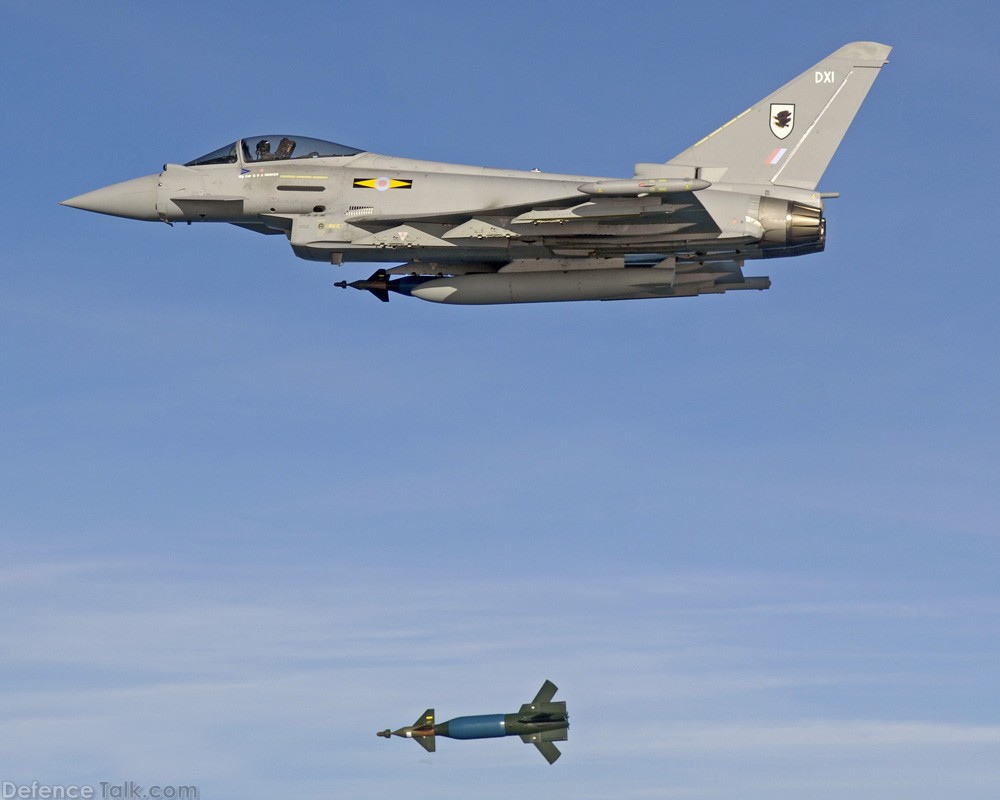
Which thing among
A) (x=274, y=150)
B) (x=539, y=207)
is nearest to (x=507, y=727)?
(x=539, y=207)

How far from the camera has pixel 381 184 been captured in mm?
32562

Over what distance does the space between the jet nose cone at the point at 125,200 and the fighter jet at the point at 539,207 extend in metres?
0.03

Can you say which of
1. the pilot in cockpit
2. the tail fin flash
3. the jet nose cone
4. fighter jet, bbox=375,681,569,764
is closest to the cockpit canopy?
the pilot in cockpit

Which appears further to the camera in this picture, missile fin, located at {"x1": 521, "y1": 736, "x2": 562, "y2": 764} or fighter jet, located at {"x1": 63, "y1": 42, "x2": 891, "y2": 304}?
missile fin, located at {"x1": 521, "y1": 736, "x2": 562, "y2": 764}

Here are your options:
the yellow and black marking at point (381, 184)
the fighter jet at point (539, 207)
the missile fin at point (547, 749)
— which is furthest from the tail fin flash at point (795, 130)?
the missile fin at point (547, 749)

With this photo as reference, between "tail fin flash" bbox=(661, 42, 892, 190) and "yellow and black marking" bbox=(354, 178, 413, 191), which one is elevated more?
"tail fin flash" bbox=(661, 42, 892, 190)

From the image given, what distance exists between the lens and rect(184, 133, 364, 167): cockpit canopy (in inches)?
1325

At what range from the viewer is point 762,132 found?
33406 millimetres

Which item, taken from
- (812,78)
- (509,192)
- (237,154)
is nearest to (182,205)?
(237,154)

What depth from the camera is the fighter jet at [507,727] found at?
35062 millimetres

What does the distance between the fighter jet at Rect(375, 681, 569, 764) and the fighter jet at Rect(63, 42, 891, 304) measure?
34.7 feet

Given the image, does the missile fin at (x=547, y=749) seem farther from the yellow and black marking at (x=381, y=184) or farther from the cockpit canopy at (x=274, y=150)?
the cockpit canopy at (x=274, y=150)

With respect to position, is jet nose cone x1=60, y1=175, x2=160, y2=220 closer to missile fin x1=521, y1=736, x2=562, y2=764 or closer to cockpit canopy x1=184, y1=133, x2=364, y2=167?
cockpit canopy x1=184, y1=133, x2=364, y2=167

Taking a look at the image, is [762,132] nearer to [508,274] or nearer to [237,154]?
[508,274]
